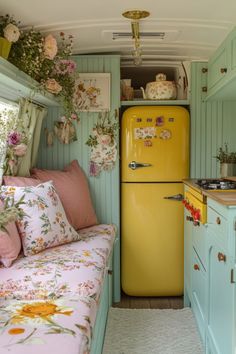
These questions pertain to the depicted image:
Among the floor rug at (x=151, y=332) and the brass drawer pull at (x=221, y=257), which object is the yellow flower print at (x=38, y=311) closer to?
the brass drawer pull at (x=221, y=257)

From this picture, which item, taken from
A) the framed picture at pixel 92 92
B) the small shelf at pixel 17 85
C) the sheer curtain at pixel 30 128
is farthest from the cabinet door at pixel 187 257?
the small shelf at pixel 17 85

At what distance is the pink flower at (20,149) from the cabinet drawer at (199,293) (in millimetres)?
1387

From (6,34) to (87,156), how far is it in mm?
1443

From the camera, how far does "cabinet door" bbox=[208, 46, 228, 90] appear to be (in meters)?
2.88

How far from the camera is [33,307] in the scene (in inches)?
66.7

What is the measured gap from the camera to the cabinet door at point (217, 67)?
2876mm

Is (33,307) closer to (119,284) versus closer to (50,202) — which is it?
(50,202)

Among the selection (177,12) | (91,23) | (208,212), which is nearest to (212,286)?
(208,212)

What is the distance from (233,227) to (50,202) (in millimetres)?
1216

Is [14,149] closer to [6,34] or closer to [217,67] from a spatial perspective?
[6,34]

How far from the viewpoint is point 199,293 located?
8.99 ft

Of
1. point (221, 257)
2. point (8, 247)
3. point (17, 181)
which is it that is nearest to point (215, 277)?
point (221, 257)

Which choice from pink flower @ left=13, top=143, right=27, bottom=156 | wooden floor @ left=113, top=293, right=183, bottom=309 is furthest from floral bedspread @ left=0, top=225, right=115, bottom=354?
wooden floor @ left=113, top=293, right=183, bottom=309

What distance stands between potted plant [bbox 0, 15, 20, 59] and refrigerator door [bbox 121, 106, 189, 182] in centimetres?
138
